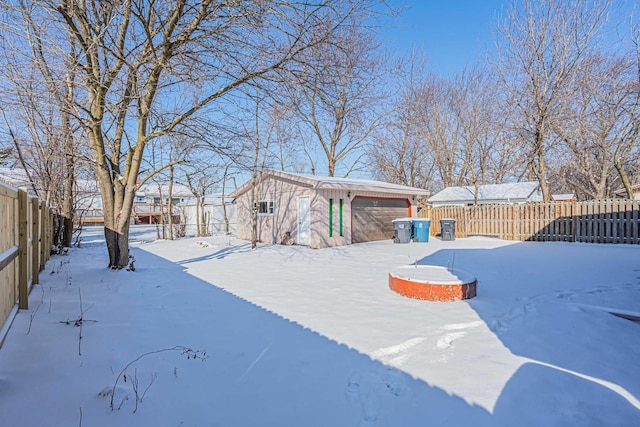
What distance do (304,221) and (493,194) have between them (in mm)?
16795

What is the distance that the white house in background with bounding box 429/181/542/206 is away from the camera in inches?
880

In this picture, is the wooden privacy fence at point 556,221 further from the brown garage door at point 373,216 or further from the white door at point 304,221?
the white door at point 304,221

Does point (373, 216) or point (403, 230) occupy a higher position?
point (373, 216)

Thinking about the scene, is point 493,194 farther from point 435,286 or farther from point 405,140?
point 435,286

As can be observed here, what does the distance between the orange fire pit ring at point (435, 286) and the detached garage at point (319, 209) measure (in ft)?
22.7

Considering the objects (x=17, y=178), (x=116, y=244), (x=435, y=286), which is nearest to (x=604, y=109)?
(x=435, y=286)

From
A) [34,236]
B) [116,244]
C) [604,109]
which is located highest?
[604,109]

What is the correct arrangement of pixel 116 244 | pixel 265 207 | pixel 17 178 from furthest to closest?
pixel 265 207 < pixel 17 178 < pixel 116 244

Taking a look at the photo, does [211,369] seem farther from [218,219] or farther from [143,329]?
[218,219]

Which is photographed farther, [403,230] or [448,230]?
[448,230]

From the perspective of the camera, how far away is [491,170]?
2538 centimetres

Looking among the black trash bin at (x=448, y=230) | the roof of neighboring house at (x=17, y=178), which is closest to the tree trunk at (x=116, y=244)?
the roof of neighboring house at (x=17, y=178)

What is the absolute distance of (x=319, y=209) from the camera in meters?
12.2

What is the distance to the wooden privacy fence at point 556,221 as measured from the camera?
1070cm
